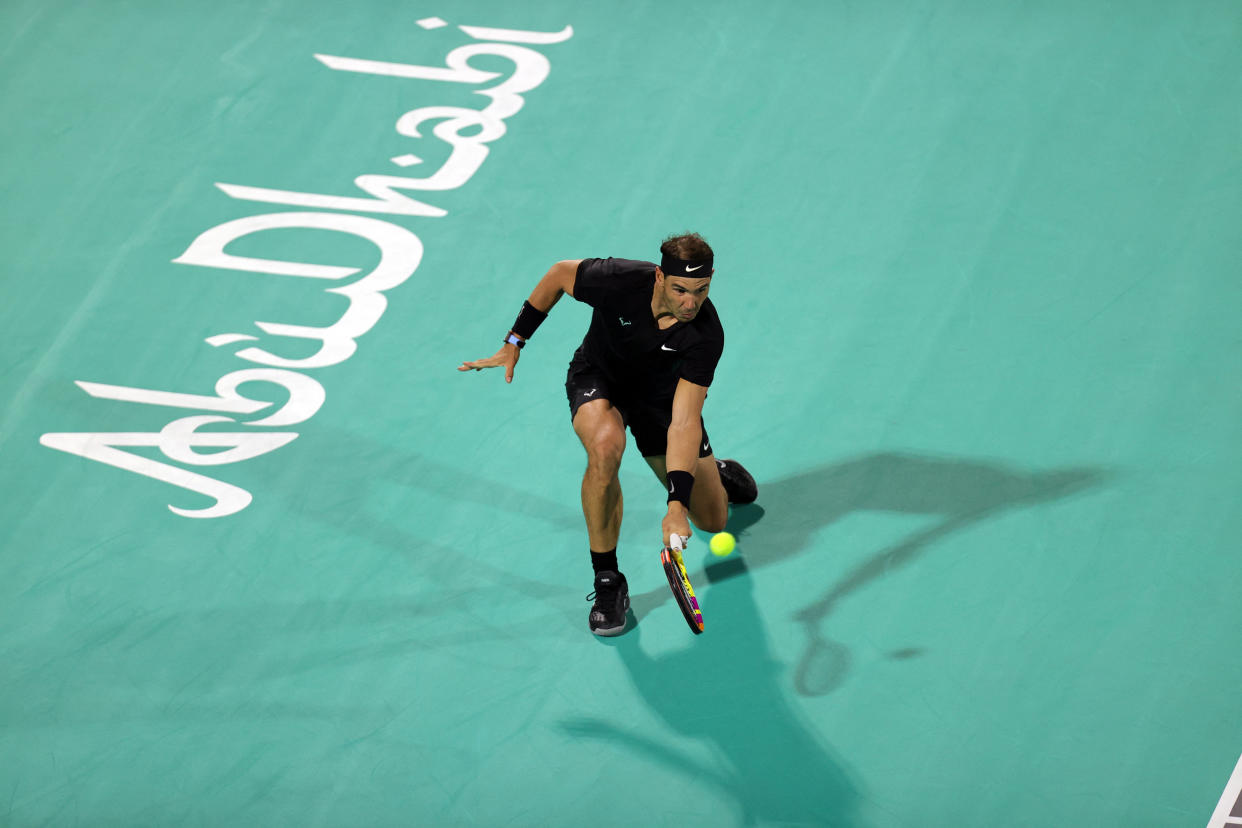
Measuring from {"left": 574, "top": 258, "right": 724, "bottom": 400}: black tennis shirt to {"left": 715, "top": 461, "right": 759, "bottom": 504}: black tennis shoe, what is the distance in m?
0.62

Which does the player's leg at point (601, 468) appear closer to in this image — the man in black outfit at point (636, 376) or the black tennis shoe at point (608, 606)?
the man in black outfit at point (636, 376)

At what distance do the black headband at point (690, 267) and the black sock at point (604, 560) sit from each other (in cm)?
130

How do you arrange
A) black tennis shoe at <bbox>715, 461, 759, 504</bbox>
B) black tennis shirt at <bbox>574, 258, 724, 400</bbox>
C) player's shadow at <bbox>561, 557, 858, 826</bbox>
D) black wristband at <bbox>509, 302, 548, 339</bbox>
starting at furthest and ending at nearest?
black tennis shoe at <bbox>715, 461, 759, 504</bbox>
black wristband at <bbox>509, 302, 548, 339</bbox>
black tennis shirt at <bbox>574, 258, 724, 400</bbox>
player's shadow at <bbox>561, 557, 858, 826</bbox>

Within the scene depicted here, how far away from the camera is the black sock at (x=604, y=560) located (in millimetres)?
5512

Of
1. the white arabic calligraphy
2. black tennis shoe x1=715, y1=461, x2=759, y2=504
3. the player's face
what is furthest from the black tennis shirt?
the white arabic calligraphy

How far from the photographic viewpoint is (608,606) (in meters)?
5.55

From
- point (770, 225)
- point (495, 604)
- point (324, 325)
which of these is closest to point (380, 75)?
point (324, 325)

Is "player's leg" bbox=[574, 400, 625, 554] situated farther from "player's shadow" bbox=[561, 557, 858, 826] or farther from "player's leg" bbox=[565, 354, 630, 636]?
"player's shadow" bbox=[561, 557, 858, 826]

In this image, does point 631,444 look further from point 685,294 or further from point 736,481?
point 685,294

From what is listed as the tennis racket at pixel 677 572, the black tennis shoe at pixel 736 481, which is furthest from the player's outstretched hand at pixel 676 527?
the black tennis shoe at pixel 736 481

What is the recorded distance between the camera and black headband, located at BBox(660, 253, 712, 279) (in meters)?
4.93

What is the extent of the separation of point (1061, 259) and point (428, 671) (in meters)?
4.07

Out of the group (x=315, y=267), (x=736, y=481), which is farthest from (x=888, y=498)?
(x=315, y=267)

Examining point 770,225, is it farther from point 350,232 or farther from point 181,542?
point 181,542
